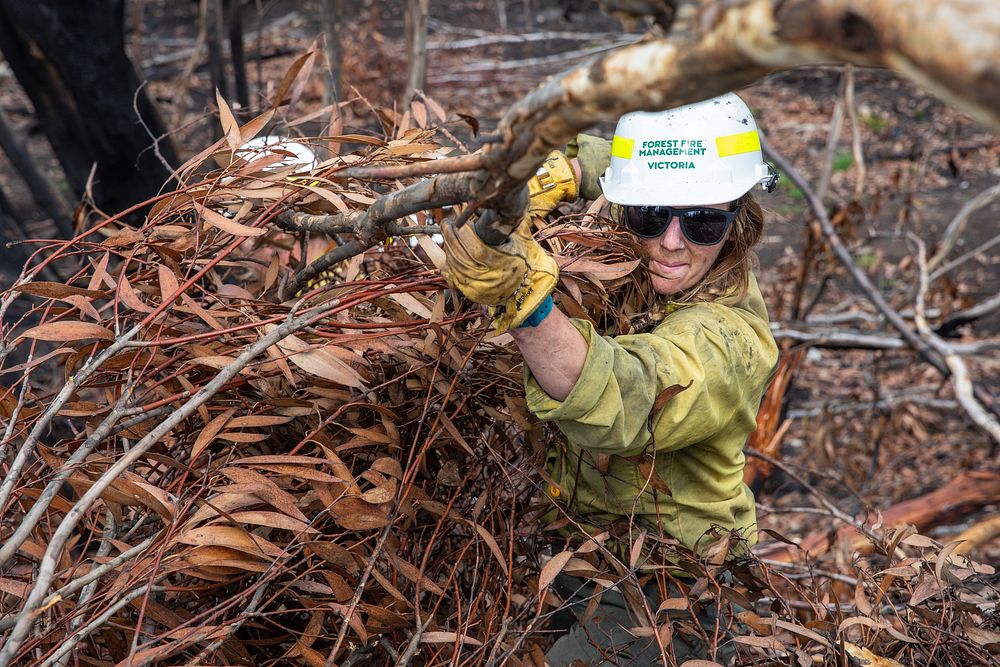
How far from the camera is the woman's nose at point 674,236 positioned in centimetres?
200

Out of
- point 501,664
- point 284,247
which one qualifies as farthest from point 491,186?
point 284,247

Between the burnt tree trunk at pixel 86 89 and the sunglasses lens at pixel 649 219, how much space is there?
3058 mm

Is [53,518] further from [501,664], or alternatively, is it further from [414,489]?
[501,664]

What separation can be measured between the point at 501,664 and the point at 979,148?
8713 mm

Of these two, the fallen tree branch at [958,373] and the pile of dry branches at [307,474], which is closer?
the pile of dry branches at [307,474]

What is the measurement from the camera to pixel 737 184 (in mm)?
2023

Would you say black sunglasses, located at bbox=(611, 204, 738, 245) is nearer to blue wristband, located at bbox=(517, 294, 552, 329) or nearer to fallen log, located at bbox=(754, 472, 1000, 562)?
blue wristband, located at bbox=(517, 294, 552, 329)

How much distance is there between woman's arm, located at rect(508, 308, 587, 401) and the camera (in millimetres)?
1486

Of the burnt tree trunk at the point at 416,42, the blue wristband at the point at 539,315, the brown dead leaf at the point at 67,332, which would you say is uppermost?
the brown dead leaf at the point at 67,332

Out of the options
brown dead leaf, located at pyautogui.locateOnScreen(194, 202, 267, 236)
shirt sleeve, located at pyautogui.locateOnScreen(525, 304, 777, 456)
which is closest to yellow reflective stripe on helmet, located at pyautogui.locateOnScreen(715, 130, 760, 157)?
shirt sleeve, located at pyautogui.locateOnScreen(525, 304, 777, 456)

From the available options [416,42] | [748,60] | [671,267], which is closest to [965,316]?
[671,267]

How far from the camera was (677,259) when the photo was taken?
2.02m

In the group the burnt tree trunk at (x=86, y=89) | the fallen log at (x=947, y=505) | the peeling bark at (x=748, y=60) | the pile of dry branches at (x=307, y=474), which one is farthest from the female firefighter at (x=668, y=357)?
the burnt tree trunk at (x=86, y=89)

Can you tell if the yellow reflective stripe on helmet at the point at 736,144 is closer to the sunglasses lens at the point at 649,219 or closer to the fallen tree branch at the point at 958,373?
the sunglasses lens at the point at 649,219
